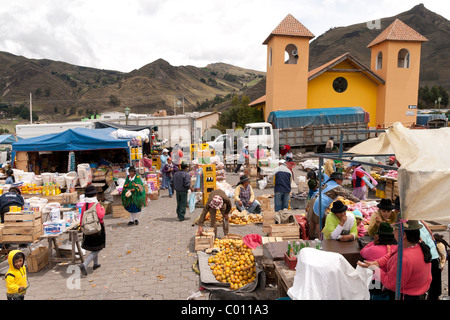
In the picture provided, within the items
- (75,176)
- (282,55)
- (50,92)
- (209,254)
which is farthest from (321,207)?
(50,92)

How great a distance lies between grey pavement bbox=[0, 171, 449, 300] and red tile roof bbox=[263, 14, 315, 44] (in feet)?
65.9

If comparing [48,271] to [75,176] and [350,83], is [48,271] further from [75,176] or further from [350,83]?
[350,83]

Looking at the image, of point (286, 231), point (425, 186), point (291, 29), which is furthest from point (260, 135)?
point (425, 186)

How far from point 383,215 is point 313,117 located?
18084mm

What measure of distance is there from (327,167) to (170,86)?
4553 inches

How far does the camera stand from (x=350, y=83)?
89.2ft

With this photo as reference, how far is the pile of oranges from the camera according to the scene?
18.0 ft

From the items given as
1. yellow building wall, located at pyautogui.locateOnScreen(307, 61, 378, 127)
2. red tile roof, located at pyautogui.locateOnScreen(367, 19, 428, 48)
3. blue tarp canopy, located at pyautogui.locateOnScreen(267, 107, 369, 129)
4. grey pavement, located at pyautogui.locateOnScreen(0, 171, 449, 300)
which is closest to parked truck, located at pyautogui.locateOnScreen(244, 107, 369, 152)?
blue tarp canopy, located at pyautogui.locateOnScreen(267, 107, 369, 129)

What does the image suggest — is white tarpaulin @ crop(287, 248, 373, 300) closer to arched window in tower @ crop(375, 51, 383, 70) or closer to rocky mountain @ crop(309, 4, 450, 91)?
arched window in tower @ crop(375, 51, 383, 70)

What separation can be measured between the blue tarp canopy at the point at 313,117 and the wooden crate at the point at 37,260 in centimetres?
1800

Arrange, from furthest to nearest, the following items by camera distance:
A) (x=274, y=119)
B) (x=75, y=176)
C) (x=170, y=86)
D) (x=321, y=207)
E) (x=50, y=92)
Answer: (x=170, y=86) < (x=50, y=92) < (x=274, y=119) < (x=75, y=176) < (x=321, y=207)

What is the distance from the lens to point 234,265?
575cm

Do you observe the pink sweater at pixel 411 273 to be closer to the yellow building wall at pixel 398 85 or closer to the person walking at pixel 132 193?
the person walking at pixel 132 193

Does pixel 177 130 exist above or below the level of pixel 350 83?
below
